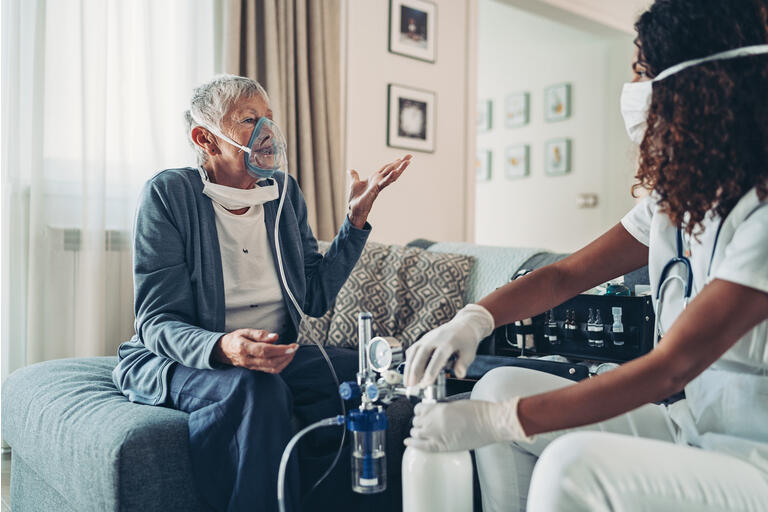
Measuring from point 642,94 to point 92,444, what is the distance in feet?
4.07

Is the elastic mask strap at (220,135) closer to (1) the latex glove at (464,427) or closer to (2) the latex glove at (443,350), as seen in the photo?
(2) the latex glove at (443,350)

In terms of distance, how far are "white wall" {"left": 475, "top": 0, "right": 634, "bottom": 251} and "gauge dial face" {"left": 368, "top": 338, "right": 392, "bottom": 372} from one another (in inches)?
172

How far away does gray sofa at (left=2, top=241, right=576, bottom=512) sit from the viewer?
4.42 feet

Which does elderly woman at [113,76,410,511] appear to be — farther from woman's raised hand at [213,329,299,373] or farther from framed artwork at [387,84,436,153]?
framed artwork at [387,84,436,153]

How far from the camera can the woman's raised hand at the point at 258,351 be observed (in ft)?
4.41

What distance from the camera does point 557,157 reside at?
6.01 meters

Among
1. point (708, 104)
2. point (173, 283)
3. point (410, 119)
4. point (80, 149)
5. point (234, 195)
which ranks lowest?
point (173, 283)

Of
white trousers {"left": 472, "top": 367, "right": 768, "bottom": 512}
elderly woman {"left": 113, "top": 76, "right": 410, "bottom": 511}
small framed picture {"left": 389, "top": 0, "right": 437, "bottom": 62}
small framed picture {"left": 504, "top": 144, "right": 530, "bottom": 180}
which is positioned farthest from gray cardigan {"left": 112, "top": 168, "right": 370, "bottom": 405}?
small framed picture {"left": 504, "top": 144, "right": 530, "bottom": 180}

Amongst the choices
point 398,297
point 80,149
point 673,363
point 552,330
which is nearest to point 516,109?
point 398,297

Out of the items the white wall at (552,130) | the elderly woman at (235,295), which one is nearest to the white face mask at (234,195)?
the elderly woman at (235,295)

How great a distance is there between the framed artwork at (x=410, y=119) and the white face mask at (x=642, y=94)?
2.81 metres

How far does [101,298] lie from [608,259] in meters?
2.17

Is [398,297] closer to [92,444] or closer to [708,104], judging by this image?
[92,444]

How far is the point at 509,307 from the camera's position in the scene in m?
1.36
